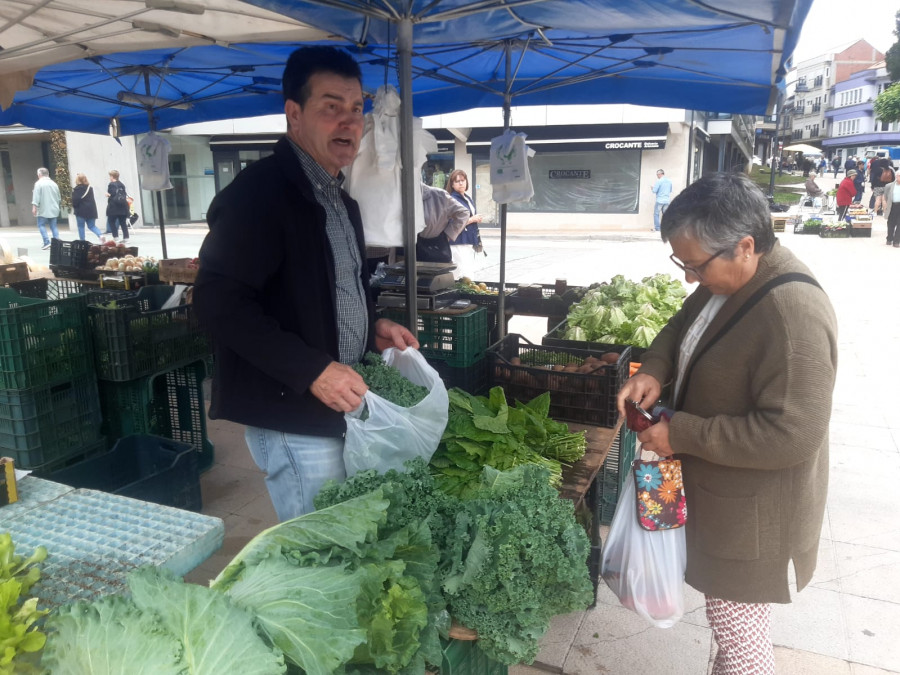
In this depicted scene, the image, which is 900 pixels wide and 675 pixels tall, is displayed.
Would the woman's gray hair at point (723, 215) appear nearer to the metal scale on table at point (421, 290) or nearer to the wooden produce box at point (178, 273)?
the metal scale on table at point (421, 290)

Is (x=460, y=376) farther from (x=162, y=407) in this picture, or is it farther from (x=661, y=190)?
(x=661, y=190)

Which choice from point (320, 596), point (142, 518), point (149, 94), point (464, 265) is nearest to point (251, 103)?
point (149, 94)

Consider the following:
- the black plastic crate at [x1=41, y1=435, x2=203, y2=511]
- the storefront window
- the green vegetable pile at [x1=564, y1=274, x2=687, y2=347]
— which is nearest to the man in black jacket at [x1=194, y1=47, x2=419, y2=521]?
the black plastic crate at [x1=41, y1=435, x2=203, y2=511]

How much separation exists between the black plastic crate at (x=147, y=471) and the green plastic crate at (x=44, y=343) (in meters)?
0.50

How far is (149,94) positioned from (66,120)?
6.25 feet

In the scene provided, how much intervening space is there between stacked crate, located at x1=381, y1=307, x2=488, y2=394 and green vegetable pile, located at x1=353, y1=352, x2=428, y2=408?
4.54 feet

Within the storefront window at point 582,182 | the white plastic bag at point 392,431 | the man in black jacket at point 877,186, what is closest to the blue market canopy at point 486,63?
the white plastic bag at point 392,431

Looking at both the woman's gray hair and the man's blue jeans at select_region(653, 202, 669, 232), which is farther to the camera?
the man's blue jeans at select_region(653, 202, 669, 232)

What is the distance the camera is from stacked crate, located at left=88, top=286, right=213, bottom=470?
12.5 feet

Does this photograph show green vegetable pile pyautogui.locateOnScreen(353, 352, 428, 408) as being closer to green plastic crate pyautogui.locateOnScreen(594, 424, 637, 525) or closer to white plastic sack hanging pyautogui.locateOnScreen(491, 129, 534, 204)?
green plastic crate pyautogui.locateOnScreen(594, 424, 637, 525)

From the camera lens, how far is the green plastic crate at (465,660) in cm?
168

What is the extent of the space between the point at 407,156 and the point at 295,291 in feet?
3.50

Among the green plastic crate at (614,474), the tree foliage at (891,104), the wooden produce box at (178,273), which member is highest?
the tree foliage at (891,104)

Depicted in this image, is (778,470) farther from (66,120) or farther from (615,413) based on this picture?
(66,120)
